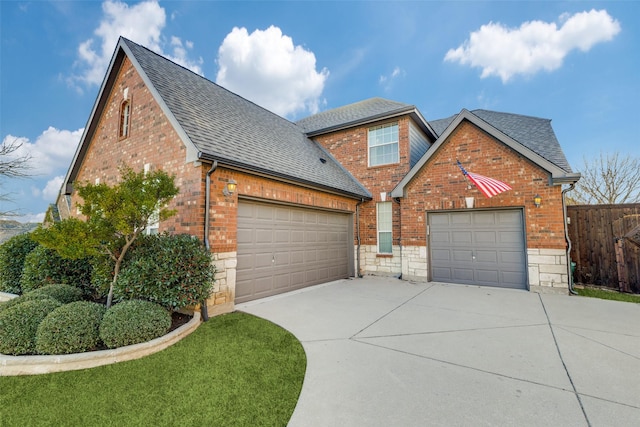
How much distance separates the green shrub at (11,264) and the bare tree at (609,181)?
24484 mm

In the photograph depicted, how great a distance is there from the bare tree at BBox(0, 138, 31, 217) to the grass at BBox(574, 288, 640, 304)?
19103 mm

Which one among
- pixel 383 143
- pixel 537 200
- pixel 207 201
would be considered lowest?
pixel 207 201

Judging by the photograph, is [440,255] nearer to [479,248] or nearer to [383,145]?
[479,248]

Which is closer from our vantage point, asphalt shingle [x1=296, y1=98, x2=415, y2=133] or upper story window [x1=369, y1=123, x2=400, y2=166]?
upper story window [x1=369, y1=123, x2=400, y2=166]

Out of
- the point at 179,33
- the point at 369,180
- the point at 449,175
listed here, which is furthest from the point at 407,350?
the point at 179,33

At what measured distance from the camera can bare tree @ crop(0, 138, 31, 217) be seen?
399 inches

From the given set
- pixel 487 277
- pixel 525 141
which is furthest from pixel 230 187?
pixel 525 141

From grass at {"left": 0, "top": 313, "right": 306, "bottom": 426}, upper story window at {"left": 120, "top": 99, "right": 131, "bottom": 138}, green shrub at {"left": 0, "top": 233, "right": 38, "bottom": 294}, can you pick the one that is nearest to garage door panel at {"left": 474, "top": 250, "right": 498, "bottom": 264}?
grass at {"left": 0, "top": 313, "right": 306, "bottom": 426}

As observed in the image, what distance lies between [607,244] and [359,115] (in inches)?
377

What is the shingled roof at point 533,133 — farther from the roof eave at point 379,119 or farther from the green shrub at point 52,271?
the green shrub at point 52,271

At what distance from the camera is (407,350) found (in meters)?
3.87

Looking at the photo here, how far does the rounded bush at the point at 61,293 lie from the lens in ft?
16.6

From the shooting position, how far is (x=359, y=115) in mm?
12328

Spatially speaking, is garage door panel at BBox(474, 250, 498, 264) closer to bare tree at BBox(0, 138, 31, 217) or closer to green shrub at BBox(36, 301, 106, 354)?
green shrub at BBox(36, 301, 106, 354)
